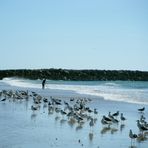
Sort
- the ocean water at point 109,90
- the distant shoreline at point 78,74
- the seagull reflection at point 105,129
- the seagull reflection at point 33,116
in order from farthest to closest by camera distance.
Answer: the distant shoreline at point 78,74
the ocean water at point 109,90
the seagull reflection at point 33,116
the seagull reflection at point 105,129

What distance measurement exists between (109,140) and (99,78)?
131 metres

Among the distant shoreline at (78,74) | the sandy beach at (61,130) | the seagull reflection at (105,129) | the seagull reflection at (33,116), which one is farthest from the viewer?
the distant shoreline at (78,74)

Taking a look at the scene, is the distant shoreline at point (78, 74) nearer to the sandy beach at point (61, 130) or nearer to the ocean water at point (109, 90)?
the ocean water at point (109, 90)

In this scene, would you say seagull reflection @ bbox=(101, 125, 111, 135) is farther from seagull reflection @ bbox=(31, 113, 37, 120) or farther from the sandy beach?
seagull reflection @ bbox=(31, 113, 37, 120)

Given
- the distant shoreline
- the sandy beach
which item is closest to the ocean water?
the sandy beach

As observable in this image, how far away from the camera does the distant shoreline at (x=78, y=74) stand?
13838cm

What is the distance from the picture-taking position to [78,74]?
14912cm

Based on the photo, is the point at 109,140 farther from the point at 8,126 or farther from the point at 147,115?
the point at 147,115

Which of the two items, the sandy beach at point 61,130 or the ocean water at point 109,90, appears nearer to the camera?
the sandy beach at point 61,130

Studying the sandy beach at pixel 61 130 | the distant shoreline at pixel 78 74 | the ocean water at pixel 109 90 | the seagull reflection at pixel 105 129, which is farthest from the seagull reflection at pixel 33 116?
the distant shoreline at pixel 78 74

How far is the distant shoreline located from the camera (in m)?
138

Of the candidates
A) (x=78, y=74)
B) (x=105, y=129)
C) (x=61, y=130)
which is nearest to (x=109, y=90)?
(x=105, y=129)

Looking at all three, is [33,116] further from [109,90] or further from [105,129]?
[109,90]

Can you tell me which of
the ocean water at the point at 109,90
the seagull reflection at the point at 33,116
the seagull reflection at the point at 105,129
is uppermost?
the ocean water at the point at 109,90
